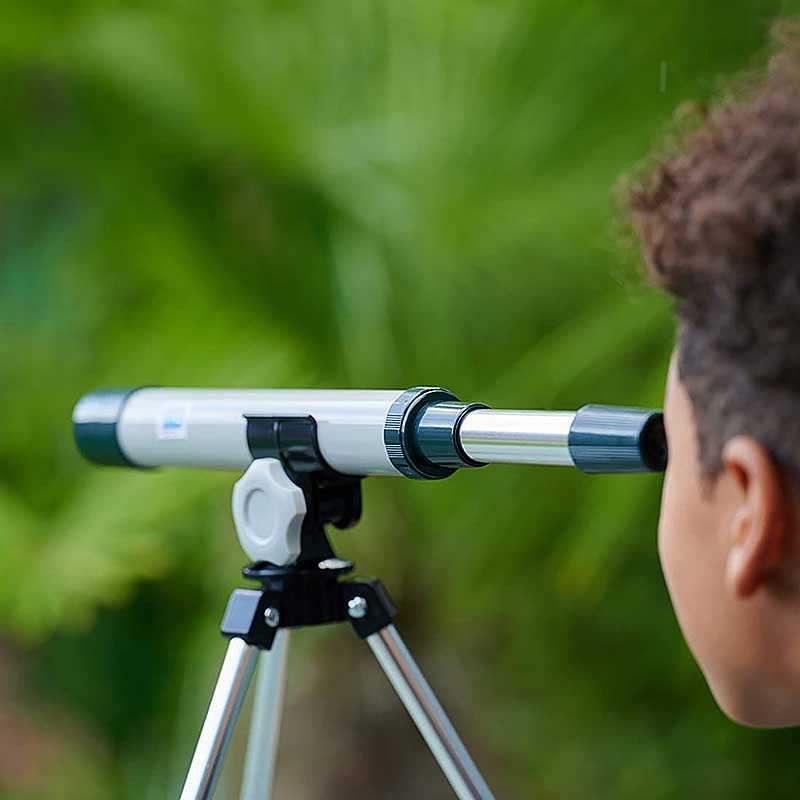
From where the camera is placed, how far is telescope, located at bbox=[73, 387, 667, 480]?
2.10 feet

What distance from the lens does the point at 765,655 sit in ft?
1.80

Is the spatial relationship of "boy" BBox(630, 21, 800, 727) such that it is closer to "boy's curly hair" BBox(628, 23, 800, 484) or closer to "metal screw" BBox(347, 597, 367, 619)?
"boy's curly hair" BBox(628, 23, 800, 484)

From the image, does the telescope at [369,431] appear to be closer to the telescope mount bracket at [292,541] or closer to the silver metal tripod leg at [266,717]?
the telescope mount bracket at [292,541]

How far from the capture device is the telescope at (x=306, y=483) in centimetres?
70

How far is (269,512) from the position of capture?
0.77 metres

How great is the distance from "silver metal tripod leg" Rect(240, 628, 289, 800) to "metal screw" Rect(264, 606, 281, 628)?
0.13 ft

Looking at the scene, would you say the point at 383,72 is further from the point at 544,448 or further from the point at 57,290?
the point at 544,448

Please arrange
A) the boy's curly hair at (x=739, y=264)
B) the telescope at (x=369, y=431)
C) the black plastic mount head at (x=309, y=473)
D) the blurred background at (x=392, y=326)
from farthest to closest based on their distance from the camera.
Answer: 1. the blurred background at (x=392, y=326)
2. the black plastic mount head at (x=309, y=473)
3. the telescope at (x=369, y=431)
4. the boy's curly hair at (x=739, y=264)

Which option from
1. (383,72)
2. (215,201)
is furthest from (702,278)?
(215,201)

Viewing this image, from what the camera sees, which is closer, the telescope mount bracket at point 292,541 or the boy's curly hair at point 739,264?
the boy's curly hair at point 739,264

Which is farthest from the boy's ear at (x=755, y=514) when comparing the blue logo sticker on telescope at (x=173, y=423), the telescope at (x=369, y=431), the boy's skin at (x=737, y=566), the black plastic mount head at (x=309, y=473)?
the blue logo sticker on telescope at (x=173, y=423)

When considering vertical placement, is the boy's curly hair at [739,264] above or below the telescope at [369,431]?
below

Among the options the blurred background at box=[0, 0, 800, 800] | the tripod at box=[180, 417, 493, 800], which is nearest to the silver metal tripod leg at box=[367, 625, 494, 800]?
the tripod at box=[180, 417, 493, 800]

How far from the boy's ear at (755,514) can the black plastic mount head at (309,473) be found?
0.29 metres
